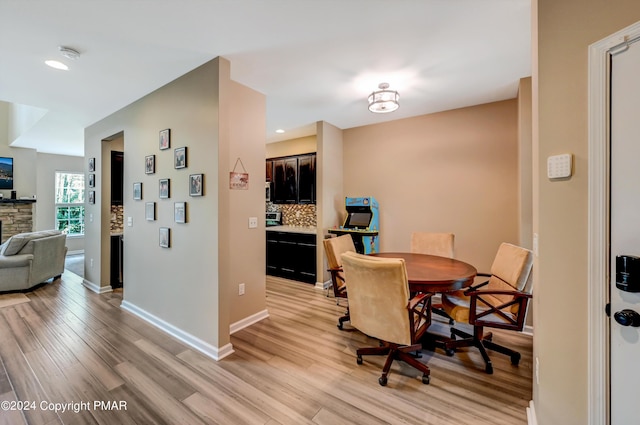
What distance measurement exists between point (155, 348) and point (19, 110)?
250 inches

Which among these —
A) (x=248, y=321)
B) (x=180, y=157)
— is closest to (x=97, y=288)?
(x=248, y=321)

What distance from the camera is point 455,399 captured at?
1.89 m

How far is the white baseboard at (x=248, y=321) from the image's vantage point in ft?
9.51

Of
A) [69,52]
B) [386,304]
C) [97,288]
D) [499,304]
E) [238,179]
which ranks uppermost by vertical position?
[69,52]

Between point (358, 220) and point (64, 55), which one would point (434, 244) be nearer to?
point (358, 220)

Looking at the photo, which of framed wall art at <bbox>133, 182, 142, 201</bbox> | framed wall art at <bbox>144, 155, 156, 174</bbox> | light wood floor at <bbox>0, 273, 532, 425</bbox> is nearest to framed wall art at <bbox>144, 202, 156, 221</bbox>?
framed wall art at <bbox>133, 182, 142, 201</bbox>

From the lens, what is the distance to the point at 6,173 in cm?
620

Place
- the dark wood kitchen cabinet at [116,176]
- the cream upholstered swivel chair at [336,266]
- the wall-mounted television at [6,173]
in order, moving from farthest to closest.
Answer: the wall-mounted television at [6,173], the dark wood kitchen cabinet at [116,176], the cream upholstered swivel chair at [336,266]

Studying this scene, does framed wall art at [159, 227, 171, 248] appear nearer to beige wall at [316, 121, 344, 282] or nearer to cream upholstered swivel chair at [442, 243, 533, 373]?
beige wall at [316, 121, 344, 282]

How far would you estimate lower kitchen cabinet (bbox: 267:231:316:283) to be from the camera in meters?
4.59

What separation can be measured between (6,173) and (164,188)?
6510 millimetres

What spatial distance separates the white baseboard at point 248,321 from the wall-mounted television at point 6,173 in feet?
24.3

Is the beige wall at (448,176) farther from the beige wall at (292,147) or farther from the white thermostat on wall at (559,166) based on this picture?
the white thermostat on wall at (559,166)

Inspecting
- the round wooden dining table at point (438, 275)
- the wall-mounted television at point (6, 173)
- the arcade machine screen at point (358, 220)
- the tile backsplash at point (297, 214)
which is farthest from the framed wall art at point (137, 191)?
the wall-mounted television at point (6, 173)
